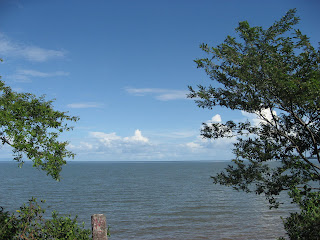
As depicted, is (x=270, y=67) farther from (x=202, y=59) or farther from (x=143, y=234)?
(x=143, y=234)

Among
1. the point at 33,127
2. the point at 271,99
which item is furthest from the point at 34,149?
the point at 271,99

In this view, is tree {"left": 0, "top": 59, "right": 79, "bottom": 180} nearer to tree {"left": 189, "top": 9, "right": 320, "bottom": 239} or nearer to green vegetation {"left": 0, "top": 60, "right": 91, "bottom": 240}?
green vegetation {"left": 0, "top": 60, "right": 91, "bottom": 240}

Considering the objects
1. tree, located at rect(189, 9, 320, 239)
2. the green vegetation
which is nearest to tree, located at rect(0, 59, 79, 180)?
the green vegetation

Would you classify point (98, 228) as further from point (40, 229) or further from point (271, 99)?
point (271, 99)

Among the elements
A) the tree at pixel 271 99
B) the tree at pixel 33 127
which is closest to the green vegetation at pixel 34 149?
the tree at pixel 33 127

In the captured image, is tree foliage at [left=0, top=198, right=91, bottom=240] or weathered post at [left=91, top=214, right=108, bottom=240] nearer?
weathered post at [left=91, top=214, right=108, bottom=240]

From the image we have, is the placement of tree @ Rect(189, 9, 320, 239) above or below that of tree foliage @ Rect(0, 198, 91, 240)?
above

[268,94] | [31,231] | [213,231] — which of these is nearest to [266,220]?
[213,231]

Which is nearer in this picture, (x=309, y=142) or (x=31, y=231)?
(x=31, y=231)

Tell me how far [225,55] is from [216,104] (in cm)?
245

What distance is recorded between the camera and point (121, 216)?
112 feet

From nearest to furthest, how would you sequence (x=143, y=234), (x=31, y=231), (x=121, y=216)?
1. (x=31, y=231)
2. (x=143, y=234)
3. (x=121, y=216)

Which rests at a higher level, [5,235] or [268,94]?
[268,94]

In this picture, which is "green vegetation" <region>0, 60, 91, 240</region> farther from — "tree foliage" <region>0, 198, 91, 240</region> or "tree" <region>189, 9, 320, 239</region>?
"tree" <region>189, 9, 320, 239</region>
